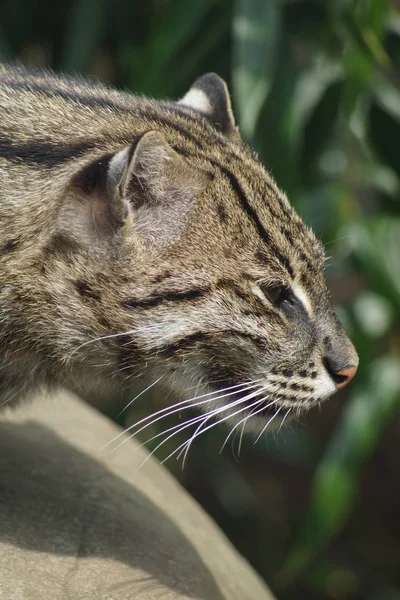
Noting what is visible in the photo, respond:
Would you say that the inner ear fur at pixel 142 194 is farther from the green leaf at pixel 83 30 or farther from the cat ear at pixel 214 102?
the green leaf at pixel 83 30

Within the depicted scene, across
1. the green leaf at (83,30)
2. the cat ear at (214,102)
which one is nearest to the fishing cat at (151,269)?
the cat ear at (214,102)

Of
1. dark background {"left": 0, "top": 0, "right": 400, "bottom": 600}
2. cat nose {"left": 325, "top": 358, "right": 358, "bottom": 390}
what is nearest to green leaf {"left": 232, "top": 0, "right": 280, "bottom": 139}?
dark background {"left": 0, "top": 0, "right": 400, "bottom": 600}

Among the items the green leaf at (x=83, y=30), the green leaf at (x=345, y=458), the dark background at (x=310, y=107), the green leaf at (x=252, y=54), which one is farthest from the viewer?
the green leaf at (x=83, y=30)

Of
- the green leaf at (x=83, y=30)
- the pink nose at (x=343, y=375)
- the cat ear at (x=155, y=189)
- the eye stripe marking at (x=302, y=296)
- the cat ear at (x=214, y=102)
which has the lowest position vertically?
the pink nose at (x=343, y=375)

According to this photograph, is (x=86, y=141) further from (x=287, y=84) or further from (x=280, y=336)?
(x=287, y=84)

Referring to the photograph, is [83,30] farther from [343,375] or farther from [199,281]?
[343,375]
